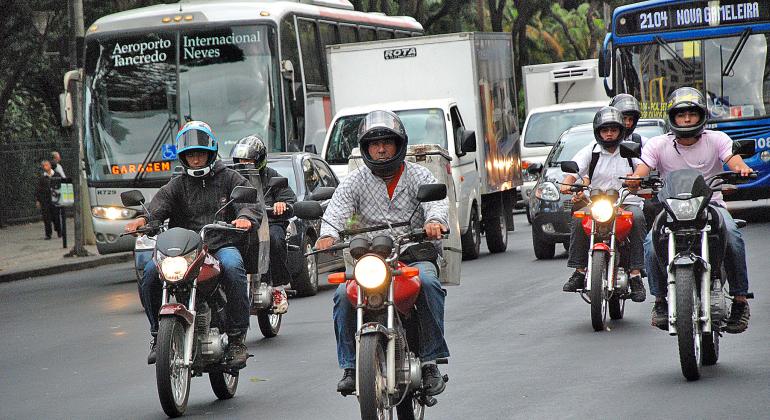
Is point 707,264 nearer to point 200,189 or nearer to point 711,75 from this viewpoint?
point 200,189

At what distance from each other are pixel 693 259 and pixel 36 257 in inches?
755

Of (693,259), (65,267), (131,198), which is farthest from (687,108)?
(65,267)

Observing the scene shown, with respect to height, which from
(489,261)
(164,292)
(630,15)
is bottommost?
(489,261)

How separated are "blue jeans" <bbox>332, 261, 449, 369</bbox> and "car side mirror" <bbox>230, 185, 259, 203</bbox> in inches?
59.4

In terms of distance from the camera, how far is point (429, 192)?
6.86 metres

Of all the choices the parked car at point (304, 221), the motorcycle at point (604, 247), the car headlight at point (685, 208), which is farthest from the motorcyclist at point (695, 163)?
the parked car at point (304, 221)

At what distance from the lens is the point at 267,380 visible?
376 inches

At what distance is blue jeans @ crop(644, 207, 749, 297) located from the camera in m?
8.70

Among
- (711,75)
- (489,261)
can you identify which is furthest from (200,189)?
(711,75)

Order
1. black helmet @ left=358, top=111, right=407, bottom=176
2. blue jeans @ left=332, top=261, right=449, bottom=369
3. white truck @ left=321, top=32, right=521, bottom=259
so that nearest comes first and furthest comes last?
1. blue jeans @ left=332, top=261, right=449, bottom=369
2. black helmet @ left=358, top=111, right=407, bottom=176
3. white truck @ left=321, top=32, right=521, bottom=259

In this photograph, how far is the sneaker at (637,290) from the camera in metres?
11.2

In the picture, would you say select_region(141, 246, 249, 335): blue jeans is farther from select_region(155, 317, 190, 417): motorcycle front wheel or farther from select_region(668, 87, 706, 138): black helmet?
select_region(668, 87, 706, 138): black helmet

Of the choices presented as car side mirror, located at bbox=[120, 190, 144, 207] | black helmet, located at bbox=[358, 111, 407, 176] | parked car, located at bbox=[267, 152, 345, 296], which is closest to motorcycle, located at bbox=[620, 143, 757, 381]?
black helmet, located at bbox=[358, 111, 407, 176]

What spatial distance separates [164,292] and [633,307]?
558 centimetres
